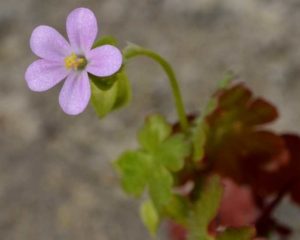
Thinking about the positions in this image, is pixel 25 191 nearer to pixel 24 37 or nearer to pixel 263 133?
pixel 24 37

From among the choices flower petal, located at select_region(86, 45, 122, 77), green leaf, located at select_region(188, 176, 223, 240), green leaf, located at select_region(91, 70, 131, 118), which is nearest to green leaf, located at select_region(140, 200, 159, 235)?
green leaf, located at select_region(188, 176, 223, 240)

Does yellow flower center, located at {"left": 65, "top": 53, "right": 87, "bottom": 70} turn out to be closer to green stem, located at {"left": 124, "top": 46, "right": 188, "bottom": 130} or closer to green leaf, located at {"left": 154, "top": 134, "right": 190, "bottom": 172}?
green stem, located at {"left": 124, "top": 46, "right": 188, "bottom": 130}

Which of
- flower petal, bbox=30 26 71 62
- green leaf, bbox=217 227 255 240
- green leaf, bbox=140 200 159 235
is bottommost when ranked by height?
green leaf, bbox=140 200 159 235

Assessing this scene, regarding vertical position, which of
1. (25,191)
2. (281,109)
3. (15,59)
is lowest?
(25,191)

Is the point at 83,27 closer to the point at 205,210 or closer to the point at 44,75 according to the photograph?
the point at 44,75

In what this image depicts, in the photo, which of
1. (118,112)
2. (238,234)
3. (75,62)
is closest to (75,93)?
(75,62)

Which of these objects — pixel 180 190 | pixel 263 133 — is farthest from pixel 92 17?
pixel 180 190

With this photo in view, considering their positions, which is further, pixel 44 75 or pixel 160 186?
pixel 160 186
